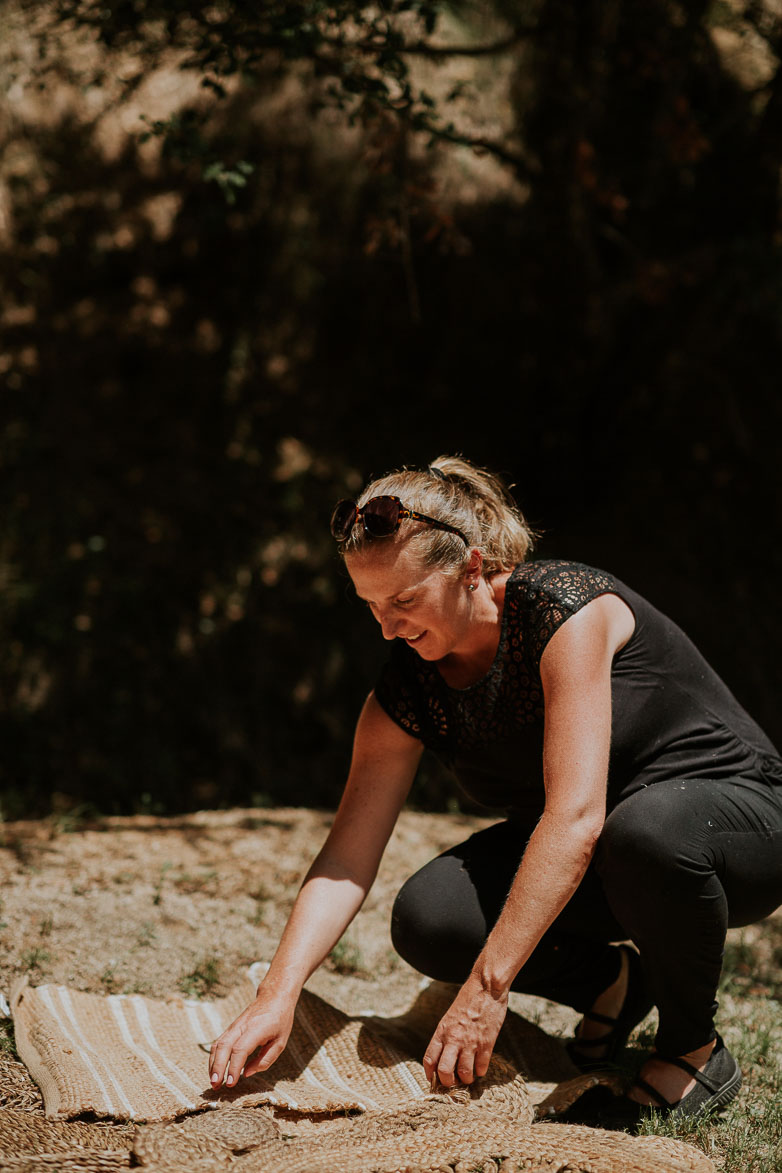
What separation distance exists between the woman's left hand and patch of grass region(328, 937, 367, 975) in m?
0.97

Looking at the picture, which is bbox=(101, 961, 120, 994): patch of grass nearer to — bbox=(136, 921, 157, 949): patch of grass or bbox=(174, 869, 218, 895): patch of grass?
bbox=(136, 921, 157, 949): patch of grass

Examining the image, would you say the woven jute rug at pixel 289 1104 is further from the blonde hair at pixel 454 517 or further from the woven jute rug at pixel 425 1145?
the blonde hair at pixel 454 517

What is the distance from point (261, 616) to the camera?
18.4ft

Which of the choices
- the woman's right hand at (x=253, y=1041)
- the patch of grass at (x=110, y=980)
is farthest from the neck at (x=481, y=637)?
the patch of grass at (x=110, y=980)

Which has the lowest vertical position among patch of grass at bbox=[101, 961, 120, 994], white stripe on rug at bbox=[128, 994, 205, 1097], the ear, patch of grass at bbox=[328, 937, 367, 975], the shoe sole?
patch of grass at bbox=[328, 937, 367, 975]

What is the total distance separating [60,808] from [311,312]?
324 centimetres

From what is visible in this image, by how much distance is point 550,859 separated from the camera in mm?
1801

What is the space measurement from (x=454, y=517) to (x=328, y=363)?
4513 mm

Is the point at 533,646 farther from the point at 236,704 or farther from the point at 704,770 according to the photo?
the point at 236,704

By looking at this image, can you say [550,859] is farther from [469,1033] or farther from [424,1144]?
[424,1144]

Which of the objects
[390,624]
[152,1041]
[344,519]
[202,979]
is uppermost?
[344,519]

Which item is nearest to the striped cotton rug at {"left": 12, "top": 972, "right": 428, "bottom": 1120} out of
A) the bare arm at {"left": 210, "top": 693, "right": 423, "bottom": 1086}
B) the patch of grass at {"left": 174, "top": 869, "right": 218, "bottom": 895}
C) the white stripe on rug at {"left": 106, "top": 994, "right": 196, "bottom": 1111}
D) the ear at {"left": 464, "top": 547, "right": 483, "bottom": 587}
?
the white stripe on rug at {"left": 106, "top": 994, "right": 196, "bottom": 1111}

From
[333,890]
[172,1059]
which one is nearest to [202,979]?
[172,1059]

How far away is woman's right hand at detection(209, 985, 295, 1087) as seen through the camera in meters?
1.87
